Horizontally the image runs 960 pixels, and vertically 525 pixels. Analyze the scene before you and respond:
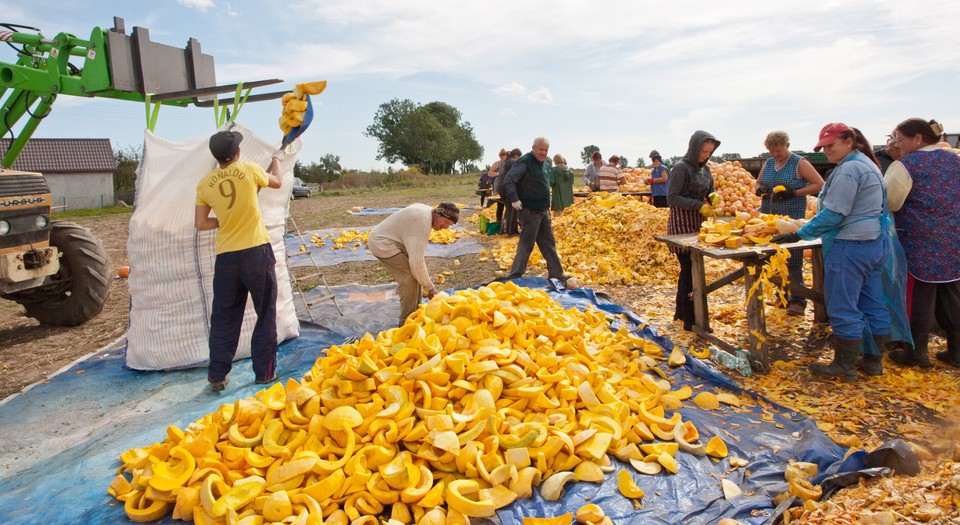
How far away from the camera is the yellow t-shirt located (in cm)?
423

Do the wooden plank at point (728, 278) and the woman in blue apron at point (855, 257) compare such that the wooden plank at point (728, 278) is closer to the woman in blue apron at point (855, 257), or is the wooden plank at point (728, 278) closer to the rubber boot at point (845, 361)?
the woman in blue apron at point (855, 257)

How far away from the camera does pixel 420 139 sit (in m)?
56.8

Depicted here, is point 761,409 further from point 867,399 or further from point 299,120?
point 299,120

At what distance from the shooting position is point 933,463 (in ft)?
9.07

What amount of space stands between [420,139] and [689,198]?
53.2 metres

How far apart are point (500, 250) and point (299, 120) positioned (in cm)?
611

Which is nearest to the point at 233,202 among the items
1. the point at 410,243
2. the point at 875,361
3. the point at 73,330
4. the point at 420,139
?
the point at 410,243

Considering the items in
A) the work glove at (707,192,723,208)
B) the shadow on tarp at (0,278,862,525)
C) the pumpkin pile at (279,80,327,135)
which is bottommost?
the shadow on tarp at (0,278,862,525)

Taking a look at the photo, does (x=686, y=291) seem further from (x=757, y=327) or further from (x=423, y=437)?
(x=423, y=437)

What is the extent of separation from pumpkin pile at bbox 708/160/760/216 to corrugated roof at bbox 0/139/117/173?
116 feet

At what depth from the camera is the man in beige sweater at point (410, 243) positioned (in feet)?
16.8

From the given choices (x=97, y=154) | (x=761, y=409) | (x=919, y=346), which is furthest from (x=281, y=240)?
(x=97, y=154)

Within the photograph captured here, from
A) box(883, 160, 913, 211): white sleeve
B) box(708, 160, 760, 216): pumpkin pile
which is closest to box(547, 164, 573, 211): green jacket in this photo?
box(708, 160, 760, 216): pumpkin pile

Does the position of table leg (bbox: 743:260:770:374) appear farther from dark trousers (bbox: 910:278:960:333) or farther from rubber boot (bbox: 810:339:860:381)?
dark trousers (bbox: 910:278:960:333)
